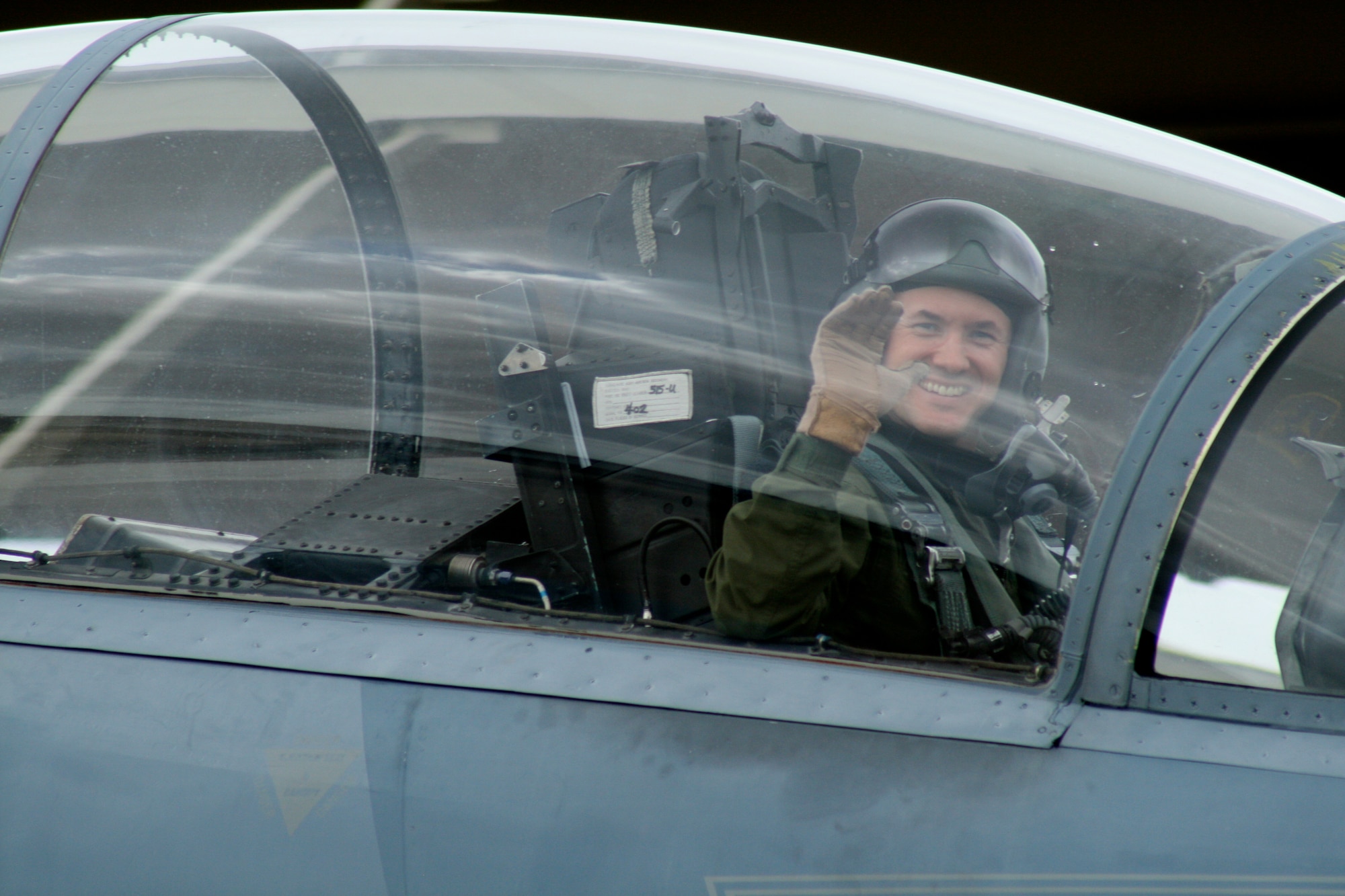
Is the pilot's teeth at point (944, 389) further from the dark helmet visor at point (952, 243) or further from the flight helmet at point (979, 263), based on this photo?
the dark helmet visor at point (952, 243)

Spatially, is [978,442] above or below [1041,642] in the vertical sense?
above

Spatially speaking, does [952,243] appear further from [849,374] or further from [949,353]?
[849,374]

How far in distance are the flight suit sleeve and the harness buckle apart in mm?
112

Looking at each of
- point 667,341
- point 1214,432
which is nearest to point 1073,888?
point 1214,432

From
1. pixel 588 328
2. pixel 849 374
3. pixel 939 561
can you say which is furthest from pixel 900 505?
pixel 588 328

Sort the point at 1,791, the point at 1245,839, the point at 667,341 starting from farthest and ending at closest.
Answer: the point at 667,341 < the point at 1,791 < the point at 1245,839

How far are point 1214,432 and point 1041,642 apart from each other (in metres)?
0.32

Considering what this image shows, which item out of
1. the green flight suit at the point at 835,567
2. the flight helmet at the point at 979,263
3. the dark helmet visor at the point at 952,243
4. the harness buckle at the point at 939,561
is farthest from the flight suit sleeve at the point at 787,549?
the dark helmet visor at the point at 952,243

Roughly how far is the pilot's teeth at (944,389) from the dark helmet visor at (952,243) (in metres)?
0.23

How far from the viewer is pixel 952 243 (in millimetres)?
1711

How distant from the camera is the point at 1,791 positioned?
51.4 inches

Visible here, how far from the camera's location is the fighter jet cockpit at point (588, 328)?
144 cm

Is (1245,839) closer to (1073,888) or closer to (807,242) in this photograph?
(1073,888)

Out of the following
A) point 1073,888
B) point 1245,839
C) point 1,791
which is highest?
point 1245,839
